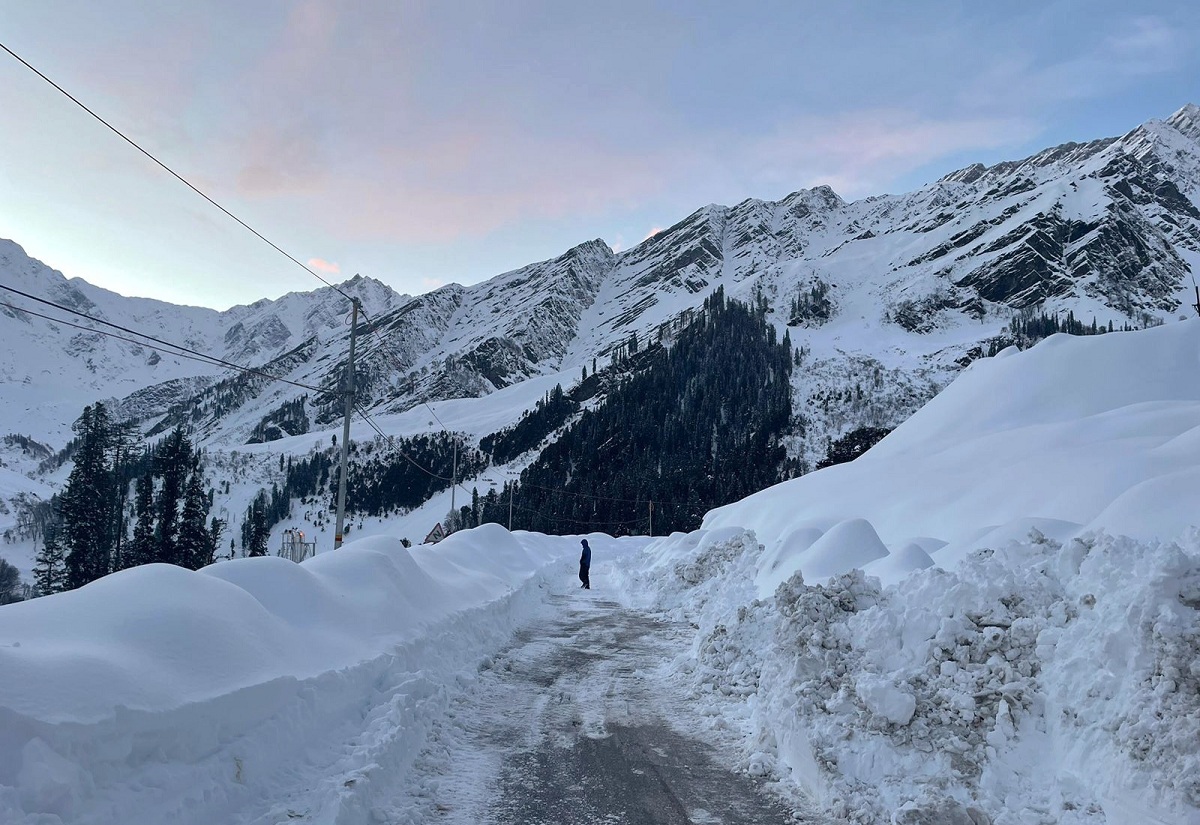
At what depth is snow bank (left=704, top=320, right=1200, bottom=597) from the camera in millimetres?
9898

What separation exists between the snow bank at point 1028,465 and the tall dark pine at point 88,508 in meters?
46.5

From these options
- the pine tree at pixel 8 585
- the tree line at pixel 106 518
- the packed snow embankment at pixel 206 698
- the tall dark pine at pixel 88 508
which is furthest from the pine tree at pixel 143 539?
the packed snow embankment at pixel 206 698

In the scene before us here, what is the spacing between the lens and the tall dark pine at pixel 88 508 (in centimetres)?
4900

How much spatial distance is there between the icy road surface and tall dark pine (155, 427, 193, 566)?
159 feet

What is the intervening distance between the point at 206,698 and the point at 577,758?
3605 mm

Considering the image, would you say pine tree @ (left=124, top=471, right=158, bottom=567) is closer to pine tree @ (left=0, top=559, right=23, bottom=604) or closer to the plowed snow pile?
pine tree @ (left=0, top=559, right=23, bottom=604)

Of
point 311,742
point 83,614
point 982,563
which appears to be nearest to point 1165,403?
point 982,563

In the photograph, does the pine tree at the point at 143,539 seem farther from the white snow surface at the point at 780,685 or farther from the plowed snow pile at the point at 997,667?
the plowed snow pile at the point at 997,667

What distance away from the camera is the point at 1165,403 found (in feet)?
61.9

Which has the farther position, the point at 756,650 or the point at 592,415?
the point at 592,415

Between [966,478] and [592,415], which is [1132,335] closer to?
[966,478]

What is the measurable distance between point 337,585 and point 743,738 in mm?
6087

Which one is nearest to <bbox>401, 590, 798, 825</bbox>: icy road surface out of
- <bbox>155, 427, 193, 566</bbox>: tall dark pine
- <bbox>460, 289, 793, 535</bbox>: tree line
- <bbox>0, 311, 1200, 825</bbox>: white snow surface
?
<bbox>0, 311, 1200, 825</bbox>: white snow surface

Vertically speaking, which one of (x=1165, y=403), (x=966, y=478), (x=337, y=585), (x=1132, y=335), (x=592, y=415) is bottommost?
(x=337, y=585)
